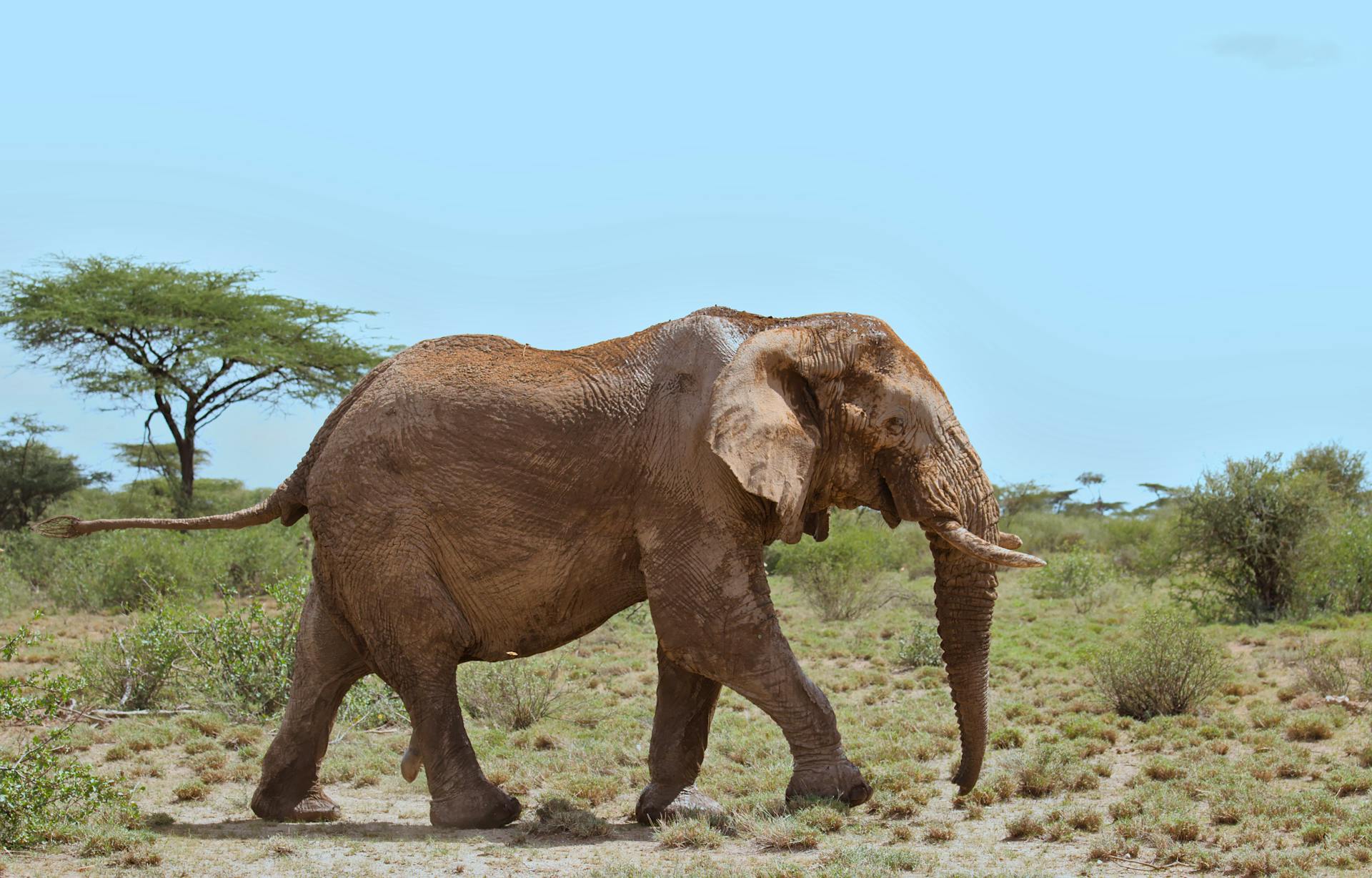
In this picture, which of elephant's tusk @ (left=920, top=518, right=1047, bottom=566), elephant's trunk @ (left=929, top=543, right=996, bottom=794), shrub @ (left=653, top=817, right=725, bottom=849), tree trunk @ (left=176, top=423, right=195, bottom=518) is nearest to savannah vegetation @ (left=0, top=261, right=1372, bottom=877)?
shrub @ (left=653, top=817, right=725, bottom=849)

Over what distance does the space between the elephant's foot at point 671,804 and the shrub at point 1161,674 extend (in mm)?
5503

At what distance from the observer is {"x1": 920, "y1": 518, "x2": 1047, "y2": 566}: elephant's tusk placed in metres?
7.15

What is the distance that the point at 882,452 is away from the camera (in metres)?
7.78

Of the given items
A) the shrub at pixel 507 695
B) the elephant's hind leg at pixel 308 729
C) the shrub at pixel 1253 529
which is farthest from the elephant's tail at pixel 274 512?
the shrub at pixel 1253 529

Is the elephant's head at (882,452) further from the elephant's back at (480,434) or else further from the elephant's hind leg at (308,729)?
the elephant's hind leg at (308,729)

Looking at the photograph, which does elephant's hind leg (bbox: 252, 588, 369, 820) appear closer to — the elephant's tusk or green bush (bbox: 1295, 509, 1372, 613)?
the elephant's tusk

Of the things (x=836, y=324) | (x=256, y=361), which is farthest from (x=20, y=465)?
(x=836, y=324)

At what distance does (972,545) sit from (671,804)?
251 centimetres

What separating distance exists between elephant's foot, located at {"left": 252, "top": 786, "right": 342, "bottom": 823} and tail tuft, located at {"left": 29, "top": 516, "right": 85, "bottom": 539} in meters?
2.07

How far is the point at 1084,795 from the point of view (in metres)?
8.90

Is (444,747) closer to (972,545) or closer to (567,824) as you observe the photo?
(567,824)

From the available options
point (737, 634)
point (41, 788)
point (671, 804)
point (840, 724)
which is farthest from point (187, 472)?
point (737, 634)

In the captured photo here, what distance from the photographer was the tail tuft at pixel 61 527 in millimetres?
8305

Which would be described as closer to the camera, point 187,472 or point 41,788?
point 41,788
